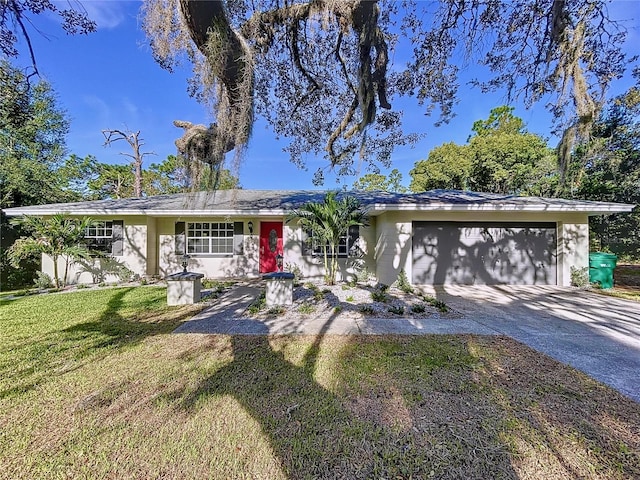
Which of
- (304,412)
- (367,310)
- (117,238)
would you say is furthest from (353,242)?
(117,238)

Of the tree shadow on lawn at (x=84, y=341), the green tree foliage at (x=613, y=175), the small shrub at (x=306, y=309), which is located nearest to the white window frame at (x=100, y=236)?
the tree shadow on lawn at (x=84, y=341)

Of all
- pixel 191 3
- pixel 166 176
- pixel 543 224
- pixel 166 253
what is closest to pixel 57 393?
pixel 191 3

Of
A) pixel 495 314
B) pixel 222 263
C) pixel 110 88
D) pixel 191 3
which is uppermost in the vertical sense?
pixel 110 88

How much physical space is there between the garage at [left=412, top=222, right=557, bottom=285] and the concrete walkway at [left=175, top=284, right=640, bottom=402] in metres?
1.83

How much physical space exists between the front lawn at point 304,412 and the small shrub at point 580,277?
6.59 metres

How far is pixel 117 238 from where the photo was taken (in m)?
9.40

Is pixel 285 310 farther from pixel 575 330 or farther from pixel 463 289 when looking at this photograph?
pixel 463 289

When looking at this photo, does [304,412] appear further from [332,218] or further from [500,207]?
[500,207]

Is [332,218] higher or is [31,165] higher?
[31,165]

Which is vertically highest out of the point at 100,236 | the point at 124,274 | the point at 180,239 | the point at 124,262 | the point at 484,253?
the point at 100,236

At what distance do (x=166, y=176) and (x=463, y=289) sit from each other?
80.5 ft

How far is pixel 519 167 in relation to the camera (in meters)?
16.8

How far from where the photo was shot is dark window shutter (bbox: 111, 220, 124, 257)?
30.7 ft

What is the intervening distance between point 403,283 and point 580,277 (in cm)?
540
